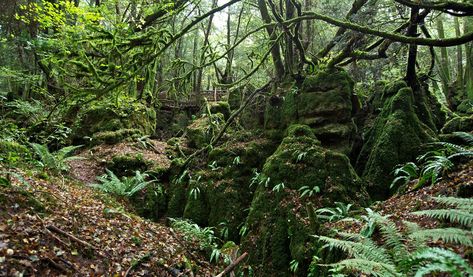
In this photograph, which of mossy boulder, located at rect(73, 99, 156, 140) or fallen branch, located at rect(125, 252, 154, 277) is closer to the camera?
fallen branch, located at rect(125, 252, 154, 277)

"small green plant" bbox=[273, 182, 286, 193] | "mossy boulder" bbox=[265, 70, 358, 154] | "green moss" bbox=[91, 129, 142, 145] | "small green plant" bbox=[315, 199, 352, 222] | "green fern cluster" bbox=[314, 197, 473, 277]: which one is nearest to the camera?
"green fern cluster" bbox=[314, 197, 473, 277]

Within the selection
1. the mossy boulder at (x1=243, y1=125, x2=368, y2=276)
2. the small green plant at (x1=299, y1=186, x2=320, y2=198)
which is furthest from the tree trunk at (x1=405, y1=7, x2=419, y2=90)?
the small green plant at (x1=299, y1=186, x2=320, y2=198)

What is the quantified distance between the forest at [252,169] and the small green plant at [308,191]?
4 cm

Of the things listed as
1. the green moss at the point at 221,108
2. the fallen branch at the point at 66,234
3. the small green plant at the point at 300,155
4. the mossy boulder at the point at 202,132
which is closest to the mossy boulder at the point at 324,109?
the small green plant at the point at 300,155

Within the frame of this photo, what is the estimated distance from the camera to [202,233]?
21.9 ft

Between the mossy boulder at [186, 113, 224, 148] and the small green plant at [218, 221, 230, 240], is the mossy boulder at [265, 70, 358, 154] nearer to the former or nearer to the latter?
the mossy boulder at [186, 113, 224, 148]

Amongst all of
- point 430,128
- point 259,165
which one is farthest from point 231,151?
point 430,128

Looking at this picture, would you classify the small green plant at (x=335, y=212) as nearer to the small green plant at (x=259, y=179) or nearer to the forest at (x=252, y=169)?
the forest at (x=252, y=169)

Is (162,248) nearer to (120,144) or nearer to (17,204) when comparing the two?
(17,204)

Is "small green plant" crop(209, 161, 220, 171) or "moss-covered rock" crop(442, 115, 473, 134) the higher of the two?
"moss-covered rock" crop(442, 115, 473, 134)

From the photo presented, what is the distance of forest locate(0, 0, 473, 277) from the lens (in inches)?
151

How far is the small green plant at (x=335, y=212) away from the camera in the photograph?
5730 mm

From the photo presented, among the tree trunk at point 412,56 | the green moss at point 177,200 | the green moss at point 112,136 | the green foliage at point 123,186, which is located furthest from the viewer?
the green moss at point 112,136

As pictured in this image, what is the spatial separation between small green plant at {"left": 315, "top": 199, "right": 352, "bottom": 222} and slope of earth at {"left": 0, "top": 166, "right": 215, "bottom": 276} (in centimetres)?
232
